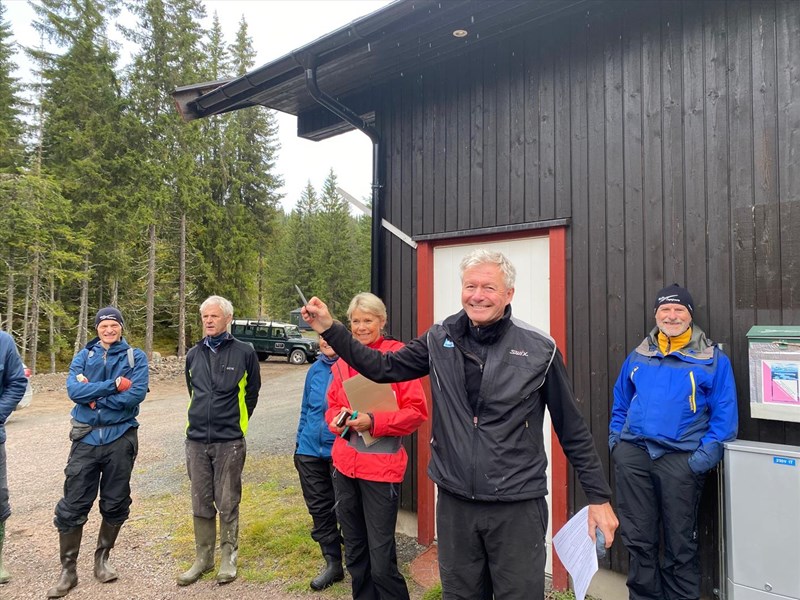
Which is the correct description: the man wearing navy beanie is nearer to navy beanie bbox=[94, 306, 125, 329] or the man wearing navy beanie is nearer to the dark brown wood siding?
navy beanie bbox=[94, 306, 125, 329]

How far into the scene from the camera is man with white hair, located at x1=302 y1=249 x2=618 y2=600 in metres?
1.78

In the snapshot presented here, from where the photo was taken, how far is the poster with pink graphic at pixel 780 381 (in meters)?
2.38

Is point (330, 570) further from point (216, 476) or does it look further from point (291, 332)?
point (291, 332)

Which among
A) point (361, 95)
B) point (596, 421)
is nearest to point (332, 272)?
point (361, 95)

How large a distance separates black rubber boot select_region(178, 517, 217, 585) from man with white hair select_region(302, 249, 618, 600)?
2.13 m

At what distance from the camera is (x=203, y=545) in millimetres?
3422

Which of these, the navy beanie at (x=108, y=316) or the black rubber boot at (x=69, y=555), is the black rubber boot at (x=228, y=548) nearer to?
the black rubber boot at (x=69, y=555)

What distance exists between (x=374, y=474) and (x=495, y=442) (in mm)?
1011

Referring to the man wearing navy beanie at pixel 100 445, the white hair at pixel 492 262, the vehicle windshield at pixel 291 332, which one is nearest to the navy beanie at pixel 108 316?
the man wearing navy beanie at pixel 100 445

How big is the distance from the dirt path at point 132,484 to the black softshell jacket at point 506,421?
197cm

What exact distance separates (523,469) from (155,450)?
716 cm

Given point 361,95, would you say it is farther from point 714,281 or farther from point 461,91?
point 714,281

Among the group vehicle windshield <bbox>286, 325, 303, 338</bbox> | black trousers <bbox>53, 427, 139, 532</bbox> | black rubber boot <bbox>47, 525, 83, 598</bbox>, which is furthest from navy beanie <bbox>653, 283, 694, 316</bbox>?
vehicle windshield <bbox>286, 325, 303, 338</bbox>

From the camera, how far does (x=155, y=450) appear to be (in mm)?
7406
